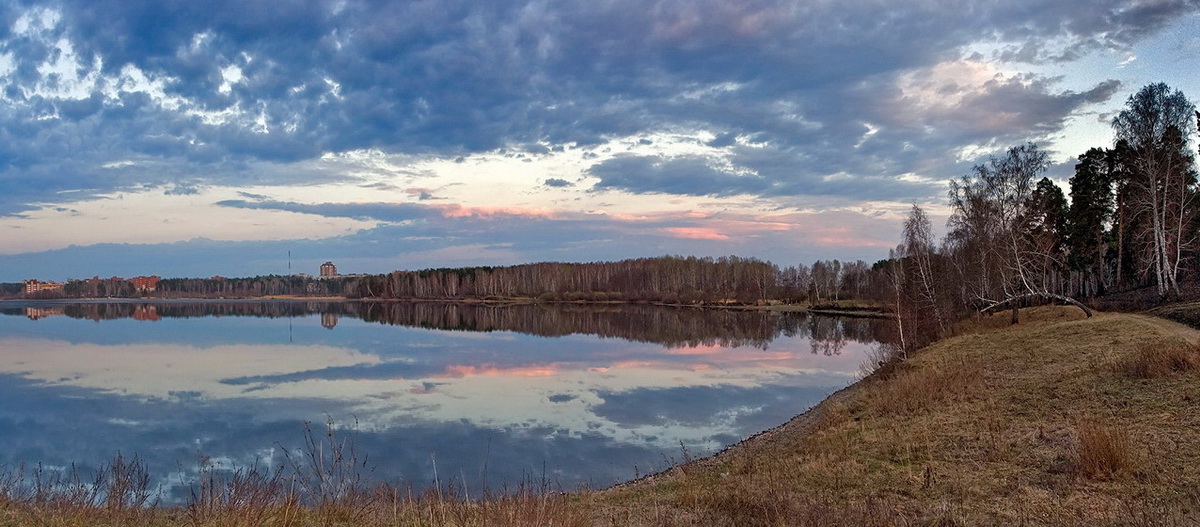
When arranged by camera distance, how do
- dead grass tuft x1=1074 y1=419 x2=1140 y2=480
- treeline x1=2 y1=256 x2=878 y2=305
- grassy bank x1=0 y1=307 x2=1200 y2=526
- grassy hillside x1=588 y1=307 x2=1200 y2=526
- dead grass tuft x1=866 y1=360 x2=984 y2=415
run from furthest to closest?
treeline x1=2 y1=256 x2=878 y2=305
dead grass tuft x1=866 y1=360 x2=984 y2=415
dead grass tuft x1=1074 y1=419 x2=1140 y2=480
grassy hillside x1=588 y1=307 x2=1200 y2=526
grassy bank x1=0 y1=307 x2=1200 y2=526

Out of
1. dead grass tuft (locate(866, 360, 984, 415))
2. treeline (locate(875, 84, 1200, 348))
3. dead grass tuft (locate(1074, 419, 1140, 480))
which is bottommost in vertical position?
dead grass tuft (locate(866, 360, 984, 415))

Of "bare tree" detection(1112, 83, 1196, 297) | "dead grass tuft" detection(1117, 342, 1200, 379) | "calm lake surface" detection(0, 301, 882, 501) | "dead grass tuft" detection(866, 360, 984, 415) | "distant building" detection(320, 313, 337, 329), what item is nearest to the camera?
"dead grass tuft" detection(1117, 342, 1200, 379)

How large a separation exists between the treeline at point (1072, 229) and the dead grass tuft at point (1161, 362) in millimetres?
14254

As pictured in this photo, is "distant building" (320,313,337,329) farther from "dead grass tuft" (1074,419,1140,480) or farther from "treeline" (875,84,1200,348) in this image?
"dead grass tuft" (1074,419,1140,480)

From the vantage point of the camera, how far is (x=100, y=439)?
16625 millimetres

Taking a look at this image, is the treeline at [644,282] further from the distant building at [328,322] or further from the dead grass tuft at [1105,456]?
the dead grass tuft at [1105,456]

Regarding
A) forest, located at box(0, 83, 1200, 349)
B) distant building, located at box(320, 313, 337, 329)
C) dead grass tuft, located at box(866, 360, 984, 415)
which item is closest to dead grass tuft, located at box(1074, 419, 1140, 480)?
dead grass tuft, located at box(866, 360, 984, 415)

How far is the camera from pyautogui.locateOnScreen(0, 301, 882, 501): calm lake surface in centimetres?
1494

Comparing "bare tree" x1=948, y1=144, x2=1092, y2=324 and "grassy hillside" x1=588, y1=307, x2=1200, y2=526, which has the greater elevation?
"bare tree" x1=948, y1=144, x2=1092, y2=324

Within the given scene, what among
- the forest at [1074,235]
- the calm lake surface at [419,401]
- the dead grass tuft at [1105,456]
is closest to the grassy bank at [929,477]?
the dead grass tuft at [1105,456]

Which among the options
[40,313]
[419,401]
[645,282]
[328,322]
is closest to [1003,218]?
[419,401]

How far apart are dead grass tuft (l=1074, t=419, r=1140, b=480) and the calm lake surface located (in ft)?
20.3

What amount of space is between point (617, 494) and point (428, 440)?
7511 mm

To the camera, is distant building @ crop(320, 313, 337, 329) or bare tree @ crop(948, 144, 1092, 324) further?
distant building @ crop(320, 313, 337, 329)
